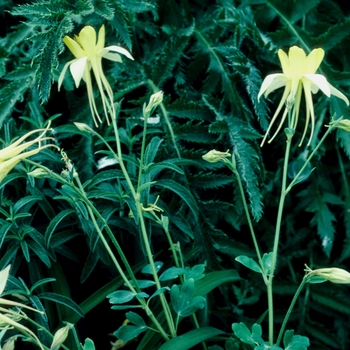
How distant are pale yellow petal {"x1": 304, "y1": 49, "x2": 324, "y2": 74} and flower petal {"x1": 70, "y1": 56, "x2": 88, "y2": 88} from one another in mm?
254

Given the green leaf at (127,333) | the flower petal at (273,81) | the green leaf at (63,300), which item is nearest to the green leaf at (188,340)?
the green leaf at (127,333)

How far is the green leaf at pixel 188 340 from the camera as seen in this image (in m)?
0.62

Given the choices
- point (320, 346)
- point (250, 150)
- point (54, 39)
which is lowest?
point (320, 346)

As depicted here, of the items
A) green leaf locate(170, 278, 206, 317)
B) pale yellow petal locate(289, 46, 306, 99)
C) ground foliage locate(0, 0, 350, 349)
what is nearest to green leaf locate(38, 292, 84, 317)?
ground foliage locate(0, 0, 350, 349)

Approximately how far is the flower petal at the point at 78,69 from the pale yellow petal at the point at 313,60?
0.25 metres

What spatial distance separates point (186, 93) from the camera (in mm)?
955

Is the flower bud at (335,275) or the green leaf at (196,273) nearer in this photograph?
the flower bud at (335,275)

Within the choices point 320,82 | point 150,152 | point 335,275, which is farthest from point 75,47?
point 335,275

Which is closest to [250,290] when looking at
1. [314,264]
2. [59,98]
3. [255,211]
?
[314,264]

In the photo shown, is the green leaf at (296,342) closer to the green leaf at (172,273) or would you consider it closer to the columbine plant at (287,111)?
the columbine plant at (287,111)

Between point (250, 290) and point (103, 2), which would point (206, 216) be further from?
point (103, 2)

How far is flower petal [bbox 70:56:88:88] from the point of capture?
59 cm

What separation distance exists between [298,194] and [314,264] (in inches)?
5.5

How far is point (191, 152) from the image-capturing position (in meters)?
0.88
